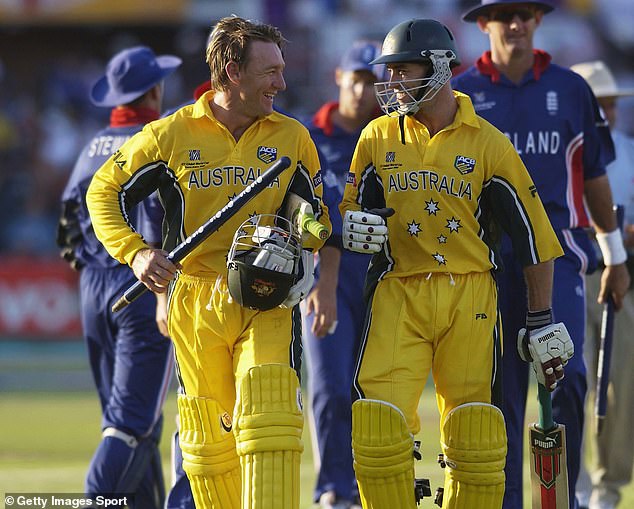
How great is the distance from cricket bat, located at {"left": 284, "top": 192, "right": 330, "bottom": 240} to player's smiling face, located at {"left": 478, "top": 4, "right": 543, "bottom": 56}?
1667 millimetres

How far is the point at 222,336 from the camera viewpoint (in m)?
5.34

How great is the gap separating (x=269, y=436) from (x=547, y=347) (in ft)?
3.88

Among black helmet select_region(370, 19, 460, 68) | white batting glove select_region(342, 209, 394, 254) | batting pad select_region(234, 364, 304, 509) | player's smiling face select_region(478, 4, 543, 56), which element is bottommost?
batting pad select_region(234, 364, 304, 509)

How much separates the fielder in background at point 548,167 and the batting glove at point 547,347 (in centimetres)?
80

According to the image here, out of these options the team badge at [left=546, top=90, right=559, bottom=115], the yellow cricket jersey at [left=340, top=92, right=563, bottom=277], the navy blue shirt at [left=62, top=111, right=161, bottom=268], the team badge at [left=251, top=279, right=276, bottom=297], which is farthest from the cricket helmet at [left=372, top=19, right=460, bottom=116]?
the navy blue shirt at [left=62, top=111, right=161, bottom=268]

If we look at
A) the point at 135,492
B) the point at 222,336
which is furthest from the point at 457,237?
the point at 135,492

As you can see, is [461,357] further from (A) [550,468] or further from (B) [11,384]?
(B) [11,384]

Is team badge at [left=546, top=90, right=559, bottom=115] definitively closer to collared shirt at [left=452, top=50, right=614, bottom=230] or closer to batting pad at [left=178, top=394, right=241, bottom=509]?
collared shirt at [left=452, top=50, right=614, bottom=230]

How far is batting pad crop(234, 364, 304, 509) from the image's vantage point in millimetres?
5078

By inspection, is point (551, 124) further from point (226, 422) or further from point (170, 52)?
point (170, 52)

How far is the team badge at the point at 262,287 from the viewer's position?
5133mm

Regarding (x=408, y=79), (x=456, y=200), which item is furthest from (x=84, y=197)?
(x=456, y=200)

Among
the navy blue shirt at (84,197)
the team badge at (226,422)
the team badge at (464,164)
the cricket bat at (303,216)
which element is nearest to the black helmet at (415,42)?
the team badge at (464,164)
